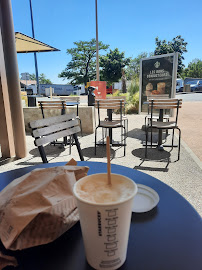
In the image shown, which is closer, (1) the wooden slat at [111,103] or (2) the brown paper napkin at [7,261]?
(2) the brown paper napkin at [7,261]

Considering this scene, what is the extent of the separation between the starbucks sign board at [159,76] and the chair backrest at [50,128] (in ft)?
14.9

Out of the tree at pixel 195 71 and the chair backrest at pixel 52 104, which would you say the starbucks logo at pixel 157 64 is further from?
the tree at pixel 195 71

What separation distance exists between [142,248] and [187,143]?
495cm

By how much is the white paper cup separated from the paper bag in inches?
5.2

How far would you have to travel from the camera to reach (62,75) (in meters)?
33.8

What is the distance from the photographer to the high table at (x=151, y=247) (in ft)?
1.80

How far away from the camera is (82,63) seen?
1262 inches

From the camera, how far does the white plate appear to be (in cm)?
80

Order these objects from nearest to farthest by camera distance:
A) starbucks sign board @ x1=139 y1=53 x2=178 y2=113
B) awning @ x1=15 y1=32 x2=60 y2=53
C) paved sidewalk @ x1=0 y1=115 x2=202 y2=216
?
paved sidewalk @ x1=0 y1=115 x2=202 y2=216
starbucks sign board @ x1=139 y1=53 x2=178 y2=113
awning @ x1=15 y1=32 x2=60 y2=53

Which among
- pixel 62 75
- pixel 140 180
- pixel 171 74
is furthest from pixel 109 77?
pixel 140 180

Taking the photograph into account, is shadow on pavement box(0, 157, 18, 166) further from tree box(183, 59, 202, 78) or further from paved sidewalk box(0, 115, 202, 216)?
tree box(183, 59, 202, 78)

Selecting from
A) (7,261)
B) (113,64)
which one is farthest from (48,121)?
(113,64)

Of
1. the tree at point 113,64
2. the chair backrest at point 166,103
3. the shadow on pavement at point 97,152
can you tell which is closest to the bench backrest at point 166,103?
the chair backrest at point 166,103

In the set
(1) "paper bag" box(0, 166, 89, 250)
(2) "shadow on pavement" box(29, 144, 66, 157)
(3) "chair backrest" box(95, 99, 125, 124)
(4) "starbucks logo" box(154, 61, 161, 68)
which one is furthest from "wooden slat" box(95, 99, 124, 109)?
(1) "paper bag" box(0, 166, 89, 250)
